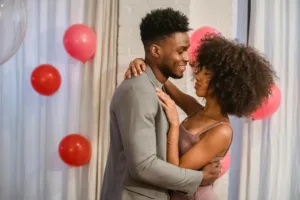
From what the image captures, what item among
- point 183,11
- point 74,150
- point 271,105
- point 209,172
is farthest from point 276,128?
point 74,150

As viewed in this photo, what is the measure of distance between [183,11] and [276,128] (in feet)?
3.37

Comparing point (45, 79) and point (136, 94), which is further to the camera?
point (45, 79)

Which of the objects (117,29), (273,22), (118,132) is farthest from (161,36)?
(273,22)

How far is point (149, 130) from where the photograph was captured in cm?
129

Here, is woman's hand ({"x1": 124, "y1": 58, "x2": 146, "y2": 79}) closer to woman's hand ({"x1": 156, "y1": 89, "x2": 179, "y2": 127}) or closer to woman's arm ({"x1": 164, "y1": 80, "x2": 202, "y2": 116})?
woman's hand ({"x1": 156, "y1": 89, "x2": 179, "y2": 127})

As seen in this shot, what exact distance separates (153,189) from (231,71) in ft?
1.82

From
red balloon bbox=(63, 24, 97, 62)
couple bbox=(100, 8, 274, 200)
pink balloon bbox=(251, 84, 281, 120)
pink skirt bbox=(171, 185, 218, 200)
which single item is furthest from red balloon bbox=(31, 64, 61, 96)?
pink balloon bbox=(251, 84, 281, 120)

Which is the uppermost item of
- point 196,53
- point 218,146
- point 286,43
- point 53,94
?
point 286,43

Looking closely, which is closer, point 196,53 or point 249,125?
point 196,53

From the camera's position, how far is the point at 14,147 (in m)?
2.47

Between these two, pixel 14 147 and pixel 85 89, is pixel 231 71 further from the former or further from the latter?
pixel 14 147

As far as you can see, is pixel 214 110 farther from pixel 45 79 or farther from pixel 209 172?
pixel 45 79

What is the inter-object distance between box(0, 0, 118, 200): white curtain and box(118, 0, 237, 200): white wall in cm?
10

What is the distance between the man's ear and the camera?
144cm
